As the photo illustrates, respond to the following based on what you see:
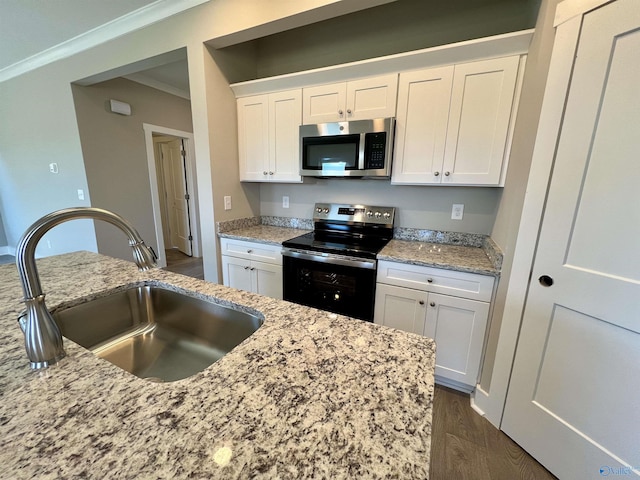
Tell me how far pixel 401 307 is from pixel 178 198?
4.56 metres

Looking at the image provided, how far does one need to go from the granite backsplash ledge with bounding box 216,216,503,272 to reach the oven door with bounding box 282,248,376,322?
0.63 meters

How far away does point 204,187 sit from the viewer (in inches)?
90.7

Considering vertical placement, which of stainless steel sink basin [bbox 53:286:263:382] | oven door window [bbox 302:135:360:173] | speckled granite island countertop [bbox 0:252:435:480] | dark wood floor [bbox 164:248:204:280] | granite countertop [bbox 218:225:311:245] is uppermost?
oven door window [bbox 302:135:360:173]

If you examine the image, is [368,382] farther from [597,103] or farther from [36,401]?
[597,103]

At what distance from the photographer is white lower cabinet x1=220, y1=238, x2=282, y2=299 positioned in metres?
2.15

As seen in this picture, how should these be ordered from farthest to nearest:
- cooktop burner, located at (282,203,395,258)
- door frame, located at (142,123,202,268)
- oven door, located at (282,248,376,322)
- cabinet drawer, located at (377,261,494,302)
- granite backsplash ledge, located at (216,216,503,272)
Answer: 1. door frame, located at (142,123,202,268)
2. cooktop burner, located at (282,203,395,258)
3. oven door, located at (282,248,376,322)
4. granite backsplash ledge, located at (216,216,503,272)
5. cabinet drawer, located at (377,261,494,302)

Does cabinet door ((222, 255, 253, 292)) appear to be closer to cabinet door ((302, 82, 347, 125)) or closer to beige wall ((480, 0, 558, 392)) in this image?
cabinet door ((302, 82, 347, 125))

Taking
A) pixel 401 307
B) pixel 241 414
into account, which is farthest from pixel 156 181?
pixel 241 414

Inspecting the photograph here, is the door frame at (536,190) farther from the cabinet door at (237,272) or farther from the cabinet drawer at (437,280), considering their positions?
the cabinet door at (237,272)

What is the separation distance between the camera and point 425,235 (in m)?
2.16

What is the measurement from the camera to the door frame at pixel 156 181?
371 centimetres

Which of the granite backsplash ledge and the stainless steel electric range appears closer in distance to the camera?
the granite backsplash ledge

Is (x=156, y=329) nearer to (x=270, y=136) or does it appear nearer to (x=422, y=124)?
(x=270, y=136)

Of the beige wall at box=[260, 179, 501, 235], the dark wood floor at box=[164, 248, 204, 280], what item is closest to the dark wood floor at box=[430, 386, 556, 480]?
the beige wall at box=[260, 179, 501, 235]
